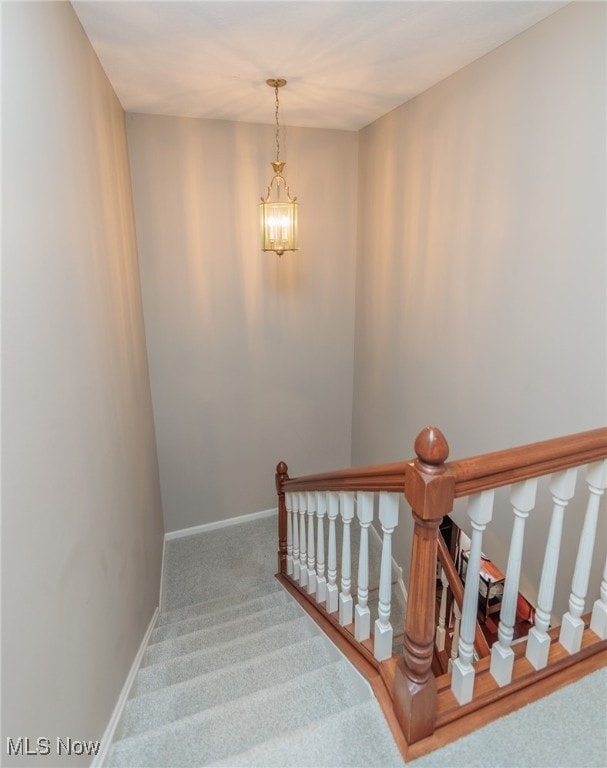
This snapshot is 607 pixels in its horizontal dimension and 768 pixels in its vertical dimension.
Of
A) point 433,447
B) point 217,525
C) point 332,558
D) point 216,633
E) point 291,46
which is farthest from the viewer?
point 217,525

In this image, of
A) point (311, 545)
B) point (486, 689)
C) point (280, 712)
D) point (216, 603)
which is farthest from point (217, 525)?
point (486, 689)

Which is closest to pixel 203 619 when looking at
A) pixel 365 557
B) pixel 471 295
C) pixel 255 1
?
pixel 365 557

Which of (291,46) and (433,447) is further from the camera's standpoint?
(291,46)

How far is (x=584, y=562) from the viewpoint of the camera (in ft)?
4.66

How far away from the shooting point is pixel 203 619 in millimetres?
3029

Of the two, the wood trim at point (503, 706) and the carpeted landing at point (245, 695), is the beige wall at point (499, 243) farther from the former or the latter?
the carpeted landing at point (245, 695)

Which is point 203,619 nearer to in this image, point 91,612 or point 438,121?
point 91,612

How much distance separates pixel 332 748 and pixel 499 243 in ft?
7.48

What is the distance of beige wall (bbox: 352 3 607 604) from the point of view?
1.91 meters

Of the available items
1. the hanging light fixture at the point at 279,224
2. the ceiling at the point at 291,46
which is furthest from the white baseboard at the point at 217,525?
the ceiling at the point at 291,46

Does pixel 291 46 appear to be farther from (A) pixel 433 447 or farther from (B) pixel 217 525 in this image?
(B) pixel 217 525

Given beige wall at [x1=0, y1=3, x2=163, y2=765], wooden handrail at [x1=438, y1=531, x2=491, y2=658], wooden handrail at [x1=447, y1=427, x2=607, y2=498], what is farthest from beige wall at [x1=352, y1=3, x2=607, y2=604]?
beige wall at [x1=0, y1=3, x2=163, y2=765]

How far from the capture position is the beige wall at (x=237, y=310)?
346 centimetres

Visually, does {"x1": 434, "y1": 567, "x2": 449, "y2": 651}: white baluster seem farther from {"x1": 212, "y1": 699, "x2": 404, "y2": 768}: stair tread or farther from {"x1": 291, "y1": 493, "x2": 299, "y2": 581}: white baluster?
{"x1": 212, "y1": 699, "x2": 404, "y2": 768}: stair tread
